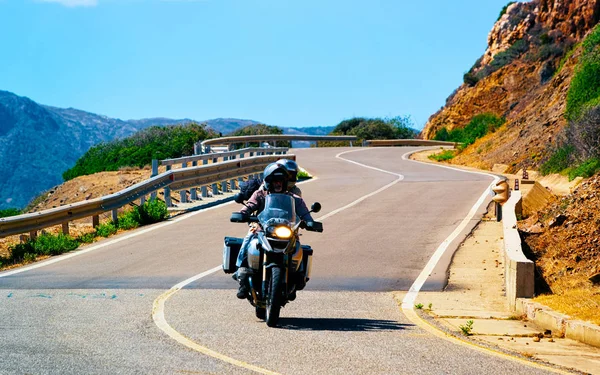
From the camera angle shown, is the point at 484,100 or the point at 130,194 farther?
the point at 484,100

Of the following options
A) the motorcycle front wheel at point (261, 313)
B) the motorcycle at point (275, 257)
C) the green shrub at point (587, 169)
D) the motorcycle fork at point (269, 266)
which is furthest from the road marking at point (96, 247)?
the green shrub at point (587, 169)

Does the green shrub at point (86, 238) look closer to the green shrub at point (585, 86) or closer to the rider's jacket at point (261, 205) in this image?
the rider's jacket at point (261, 205)

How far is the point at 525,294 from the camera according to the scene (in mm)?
10688

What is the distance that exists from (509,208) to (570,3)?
48.3m

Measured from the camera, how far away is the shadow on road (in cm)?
945

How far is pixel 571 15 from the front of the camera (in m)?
60.2

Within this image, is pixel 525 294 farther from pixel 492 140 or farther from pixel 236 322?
pixel 492 140

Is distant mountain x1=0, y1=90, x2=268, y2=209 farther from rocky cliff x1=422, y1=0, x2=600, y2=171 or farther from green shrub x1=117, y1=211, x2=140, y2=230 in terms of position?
green shrub x1=117, y1=211, x2=140, y2=230

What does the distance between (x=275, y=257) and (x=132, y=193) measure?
11661mm

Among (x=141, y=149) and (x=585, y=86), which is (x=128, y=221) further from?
(x=141, y=149)

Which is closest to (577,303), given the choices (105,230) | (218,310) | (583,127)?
(218,310)

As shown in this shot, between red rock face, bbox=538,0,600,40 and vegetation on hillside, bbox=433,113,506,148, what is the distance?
723cm

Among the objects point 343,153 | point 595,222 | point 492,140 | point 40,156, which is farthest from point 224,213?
point 40,156

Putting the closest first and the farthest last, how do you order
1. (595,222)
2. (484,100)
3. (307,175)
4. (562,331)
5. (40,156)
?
(562,331), (595,222), (307,175), (484,100), (40,156)
